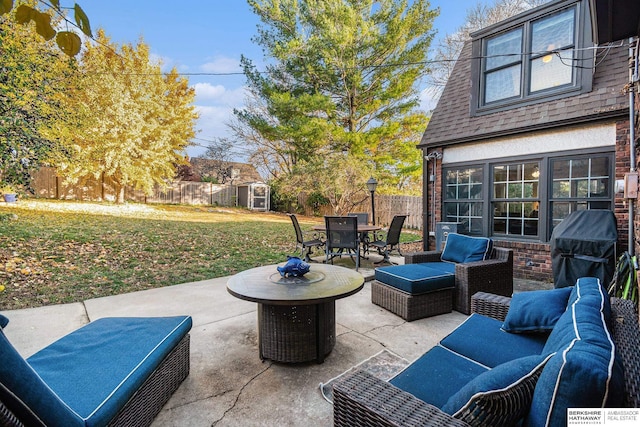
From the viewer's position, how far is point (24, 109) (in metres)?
5.04

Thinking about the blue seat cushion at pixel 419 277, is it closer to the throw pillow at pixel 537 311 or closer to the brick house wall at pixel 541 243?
the throw pillow at pixel 537 311

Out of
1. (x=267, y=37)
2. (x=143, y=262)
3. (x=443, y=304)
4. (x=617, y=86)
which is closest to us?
(x=443, y=304)

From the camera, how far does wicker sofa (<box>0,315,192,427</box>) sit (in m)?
1.02

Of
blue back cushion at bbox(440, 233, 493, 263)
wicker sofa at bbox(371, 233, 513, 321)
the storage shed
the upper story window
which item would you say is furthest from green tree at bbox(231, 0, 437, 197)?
wicker sofa at bbox(371, 233, 513, 321)

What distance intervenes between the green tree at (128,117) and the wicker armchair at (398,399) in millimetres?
13513

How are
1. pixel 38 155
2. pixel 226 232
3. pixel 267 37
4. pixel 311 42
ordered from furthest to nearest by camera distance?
pixel 267 37
pixel 311 42
pixel 226 232
pixel 38 155

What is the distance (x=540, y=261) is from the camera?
5.15 metres

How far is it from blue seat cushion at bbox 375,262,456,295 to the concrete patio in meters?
0.34

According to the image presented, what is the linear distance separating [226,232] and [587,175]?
8206 mm

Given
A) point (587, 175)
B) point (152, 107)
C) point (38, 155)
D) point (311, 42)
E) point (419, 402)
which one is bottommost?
point (419, 402)

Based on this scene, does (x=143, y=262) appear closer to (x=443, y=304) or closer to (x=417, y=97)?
(x=443, y=304)

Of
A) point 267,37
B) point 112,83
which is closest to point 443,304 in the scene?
point 267,37

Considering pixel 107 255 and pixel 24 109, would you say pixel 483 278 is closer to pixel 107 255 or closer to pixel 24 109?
pixel 107 255

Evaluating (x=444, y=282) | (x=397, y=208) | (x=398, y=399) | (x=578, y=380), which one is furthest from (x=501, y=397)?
(x=397, y=208)
